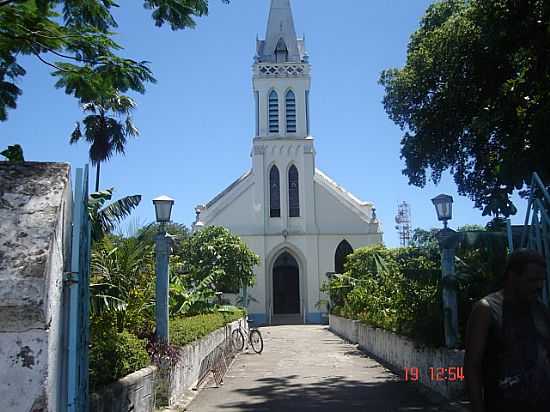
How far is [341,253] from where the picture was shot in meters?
36.0

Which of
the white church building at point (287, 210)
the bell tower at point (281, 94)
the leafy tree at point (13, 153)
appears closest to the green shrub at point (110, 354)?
the leafy tree at point (13, 153)

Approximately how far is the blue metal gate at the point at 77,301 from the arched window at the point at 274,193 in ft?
105

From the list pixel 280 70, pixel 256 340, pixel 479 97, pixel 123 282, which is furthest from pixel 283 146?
pixel 123 282

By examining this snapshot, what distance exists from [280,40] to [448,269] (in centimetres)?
3176

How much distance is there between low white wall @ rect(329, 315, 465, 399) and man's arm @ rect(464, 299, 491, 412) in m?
5.44

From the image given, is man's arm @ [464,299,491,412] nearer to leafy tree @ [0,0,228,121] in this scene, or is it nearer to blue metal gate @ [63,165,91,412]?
blue metal gate @ [63,165,91,412]

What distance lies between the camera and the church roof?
38.1m

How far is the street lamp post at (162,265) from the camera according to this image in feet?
30.9

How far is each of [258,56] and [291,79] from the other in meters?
2.98

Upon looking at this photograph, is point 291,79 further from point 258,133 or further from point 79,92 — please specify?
point 79,92

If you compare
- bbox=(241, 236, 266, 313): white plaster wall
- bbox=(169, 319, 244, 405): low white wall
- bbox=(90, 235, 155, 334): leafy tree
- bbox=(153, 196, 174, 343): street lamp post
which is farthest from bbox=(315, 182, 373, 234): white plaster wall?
bbox=(153, 196, 174, 343): street lamp post

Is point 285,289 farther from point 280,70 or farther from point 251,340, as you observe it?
point 251,340

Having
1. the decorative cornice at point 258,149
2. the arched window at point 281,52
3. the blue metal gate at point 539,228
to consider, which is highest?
the arched window at point 281,52

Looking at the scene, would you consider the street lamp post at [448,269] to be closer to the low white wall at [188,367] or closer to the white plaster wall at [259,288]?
the low white wall at [188,367]
